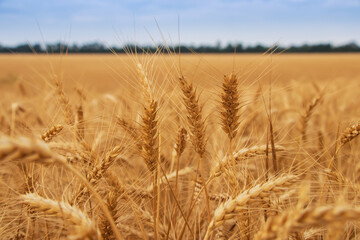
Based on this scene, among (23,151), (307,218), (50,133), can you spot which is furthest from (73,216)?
(307,218)

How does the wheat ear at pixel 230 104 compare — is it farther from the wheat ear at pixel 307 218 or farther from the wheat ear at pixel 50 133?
the wheat ear at pixel 50 133

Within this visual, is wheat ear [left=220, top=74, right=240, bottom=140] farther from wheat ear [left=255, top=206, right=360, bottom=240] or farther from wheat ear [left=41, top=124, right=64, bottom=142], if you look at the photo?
wheat ear [left=41, top=124, right=64, bottom=142]

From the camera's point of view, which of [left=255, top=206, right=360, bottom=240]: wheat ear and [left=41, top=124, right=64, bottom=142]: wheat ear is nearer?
[left=255, top=206, right=360, bottom=240]: wheat ear

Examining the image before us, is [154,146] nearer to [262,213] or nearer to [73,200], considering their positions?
[73,200]

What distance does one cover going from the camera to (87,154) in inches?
49.0

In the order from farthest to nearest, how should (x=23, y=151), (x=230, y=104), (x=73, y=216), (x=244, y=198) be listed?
(x=230, y=104) < (x=244, y=198) < (x=73, y=216) < (x=23, y=151)

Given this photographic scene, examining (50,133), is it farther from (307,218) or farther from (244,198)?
(307,218)

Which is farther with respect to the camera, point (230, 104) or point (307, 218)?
point (230, 104)

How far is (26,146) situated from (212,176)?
33.4 inches

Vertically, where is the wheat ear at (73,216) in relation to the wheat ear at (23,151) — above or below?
below

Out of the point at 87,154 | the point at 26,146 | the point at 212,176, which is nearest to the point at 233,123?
the point at 212,176

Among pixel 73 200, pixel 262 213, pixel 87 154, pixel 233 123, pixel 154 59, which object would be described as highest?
pixel 154 59

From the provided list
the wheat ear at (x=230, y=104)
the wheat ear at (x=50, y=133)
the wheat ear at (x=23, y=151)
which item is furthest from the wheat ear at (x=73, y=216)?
the wheat ear at (x=230, y=104)

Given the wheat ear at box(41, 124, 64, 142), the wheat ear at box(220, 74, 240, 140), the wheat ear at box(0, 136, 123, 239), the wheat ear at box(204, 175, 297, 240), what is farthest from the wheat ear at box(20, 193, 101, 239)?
the wheat ear at box(220, 74, 240, 140)
